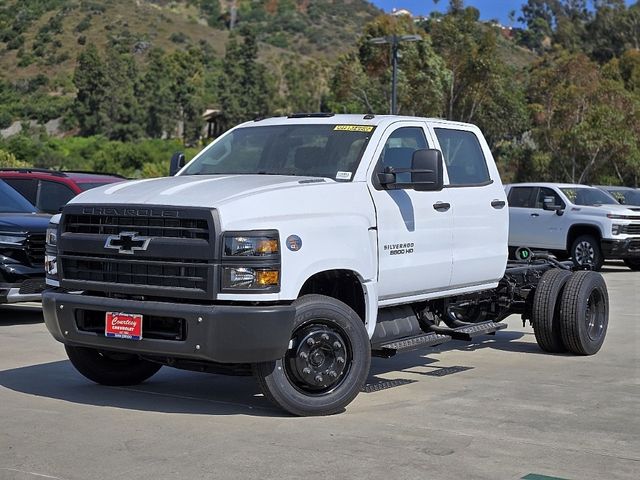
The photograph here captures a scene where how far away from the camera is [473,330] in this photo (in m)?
9.38

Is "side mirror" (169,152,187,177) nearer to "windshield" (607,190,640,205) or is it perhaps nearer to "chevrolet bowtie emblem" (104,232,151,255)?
"chevrolet bowtie emblem" (104,232,151,255)

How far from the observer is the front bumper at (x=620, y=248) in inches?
838

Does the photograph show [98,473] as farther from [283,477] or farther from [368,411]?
[368,411]

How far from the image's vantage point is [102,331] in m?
7.69

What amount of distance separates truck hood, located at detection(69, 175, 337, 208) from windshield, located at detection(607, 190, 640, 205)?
56.4 ft

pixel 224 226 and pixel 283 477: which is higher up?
pixel 224 226

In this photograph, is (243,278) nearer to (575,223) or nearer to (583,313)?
(583,313)

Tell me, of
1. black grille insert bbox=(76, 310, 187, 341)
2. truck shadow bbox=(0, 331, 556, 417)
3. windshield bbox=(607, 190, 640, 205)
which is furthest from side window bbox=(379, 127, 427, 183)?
windshield bbox=(607, 190, 640, 205)

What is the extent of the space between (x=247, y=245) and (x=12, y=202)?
745cm

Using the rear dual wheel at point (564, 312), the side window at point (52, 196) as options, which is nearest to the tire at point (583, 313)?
the rear dual wheel at point (564, 312)

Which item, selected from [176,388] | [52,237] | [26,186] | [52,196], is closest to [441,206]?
[176,388]

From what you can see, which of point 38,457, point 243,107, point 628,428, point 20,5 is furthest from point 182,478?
point 20,5

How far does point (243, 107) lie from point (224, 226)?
7457 cm

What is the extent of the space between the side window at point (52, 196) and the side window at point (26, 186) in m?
0.08
